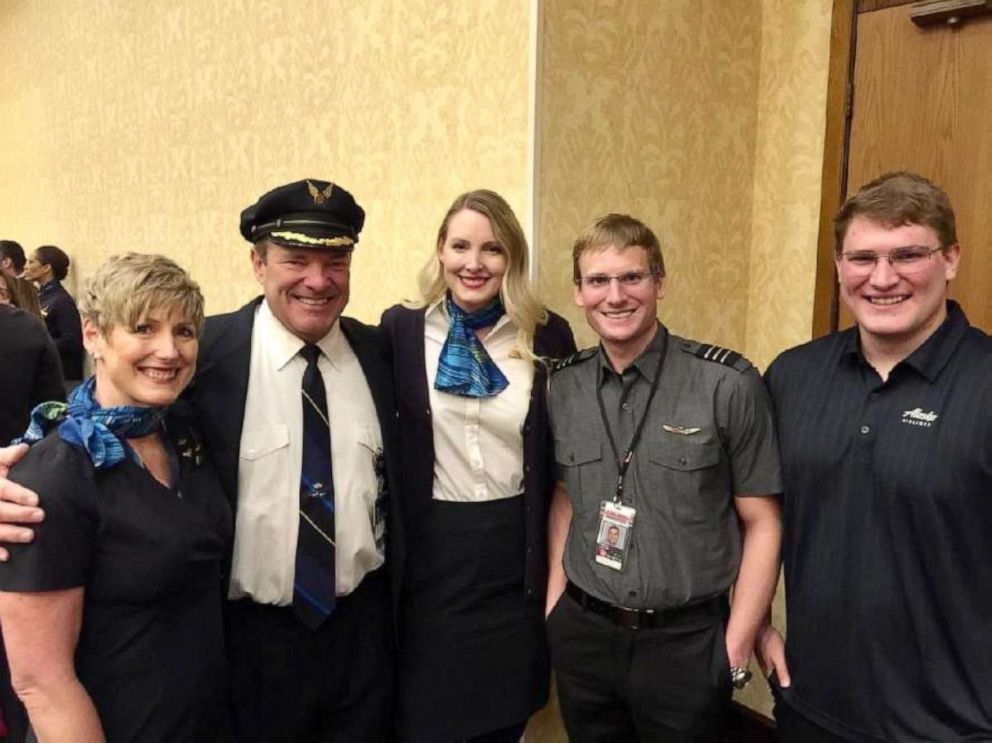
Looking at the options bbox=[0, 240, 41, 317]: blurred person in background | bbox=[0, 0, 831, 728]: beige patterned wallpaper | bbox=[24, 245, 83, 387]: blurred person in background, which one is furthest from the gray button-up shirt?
bbox=[24, 245, 83, 387]: blurred person in background

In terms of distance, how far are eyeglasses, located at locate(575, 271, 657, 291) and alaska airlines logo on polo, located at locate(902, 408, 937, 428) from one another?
55 centimetres

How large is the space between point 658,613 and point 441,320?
857mm

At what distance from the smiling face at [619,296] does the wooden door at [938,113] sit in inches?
45.3

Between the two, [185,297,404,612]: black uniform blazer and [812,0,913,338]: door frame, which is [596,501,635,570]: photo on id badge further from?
[812,0,913,338]: door frame

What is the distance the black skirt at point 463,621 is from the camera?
189 cm

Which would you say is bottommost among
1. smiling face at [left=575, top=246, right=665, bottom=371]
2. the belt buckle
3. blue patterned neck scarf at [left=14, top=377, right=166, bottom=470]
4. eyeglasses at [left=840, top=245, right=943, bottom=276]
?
the belt buckle

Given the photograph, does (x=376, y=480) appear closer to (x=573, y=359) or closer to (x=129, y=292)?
(x=573, y=359)

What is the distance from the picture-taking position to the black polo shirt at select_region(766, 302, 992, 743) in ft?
4.39

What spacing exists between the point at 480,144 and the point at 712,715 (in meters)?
1.74

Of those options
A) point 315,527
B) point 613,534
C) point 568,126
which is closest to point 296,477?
point 315,527

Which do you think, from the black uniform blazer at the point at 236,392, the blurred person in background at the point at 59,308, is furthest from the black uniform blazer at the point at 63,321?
the black uniform blazer at the point at 236,392

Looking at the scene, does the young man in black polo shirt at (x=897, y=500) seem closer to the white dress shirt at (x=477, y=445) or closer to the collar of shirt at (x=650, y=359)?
the collar of shirt at (x=650, y=359)

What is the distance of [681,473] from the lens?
64.5 inches

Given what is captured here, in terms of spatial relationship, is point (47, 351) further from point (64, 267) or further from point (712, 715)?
point (64, 267)
